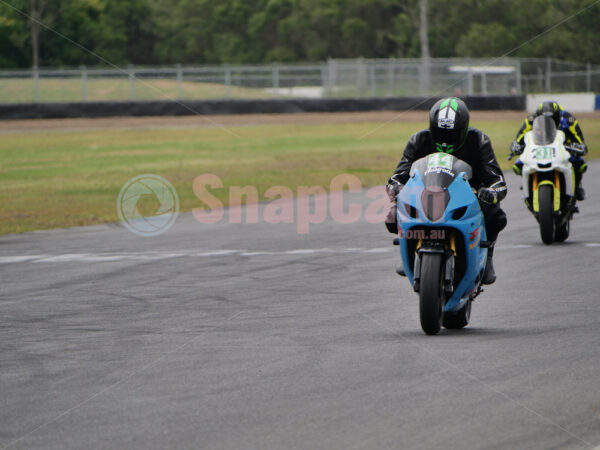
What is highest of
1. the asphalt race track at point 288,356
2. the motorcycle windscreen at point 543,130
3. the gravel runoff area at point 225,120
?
the gravel runoff area at point 225,120

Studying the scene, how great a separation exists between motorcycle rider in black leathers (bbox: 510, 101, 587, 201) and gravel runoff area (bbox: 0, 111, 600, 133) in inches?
1211

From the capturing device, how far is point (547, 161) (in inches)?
466

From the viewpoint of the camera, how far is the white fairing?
465 inches

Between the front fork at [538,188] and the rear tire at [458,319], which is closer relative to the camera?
the rear tire at [458,319]

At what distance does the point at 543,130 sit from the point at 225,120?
3318 centimetres

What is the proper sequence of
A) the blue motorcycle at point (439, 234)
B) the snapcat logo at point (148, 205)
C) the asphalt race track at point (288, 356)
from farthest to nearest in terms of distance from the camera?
1. the snapcat logo at point (148, 205)
2. the blue motorcycle at point (439, 234)
3. the asphalt race track at point (288, 356)

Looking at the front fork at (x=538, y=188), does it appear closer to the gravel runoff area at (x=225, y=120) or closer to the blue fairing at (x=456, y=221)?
the blue fairing at (x=456, y=221)

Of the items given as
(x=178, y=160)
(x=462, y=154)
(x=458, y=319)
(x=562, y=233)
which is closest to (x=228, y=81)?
(x=178, y=160)

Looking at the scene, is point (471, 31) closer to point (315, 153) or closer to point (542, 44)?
point (542, 44)

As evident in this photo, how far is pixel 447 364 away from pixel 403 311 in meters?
2.04

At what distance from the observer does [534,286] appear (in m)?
9.15

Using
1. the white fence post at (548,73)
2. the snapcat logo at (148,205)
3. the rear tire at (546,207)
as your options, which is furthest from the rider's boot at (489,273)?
the white fence post at (548,73)

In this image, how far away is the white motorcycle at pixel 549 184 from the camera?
11.6 metres

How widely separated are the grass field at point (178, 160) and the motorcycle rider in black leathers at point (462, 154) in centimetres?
902
